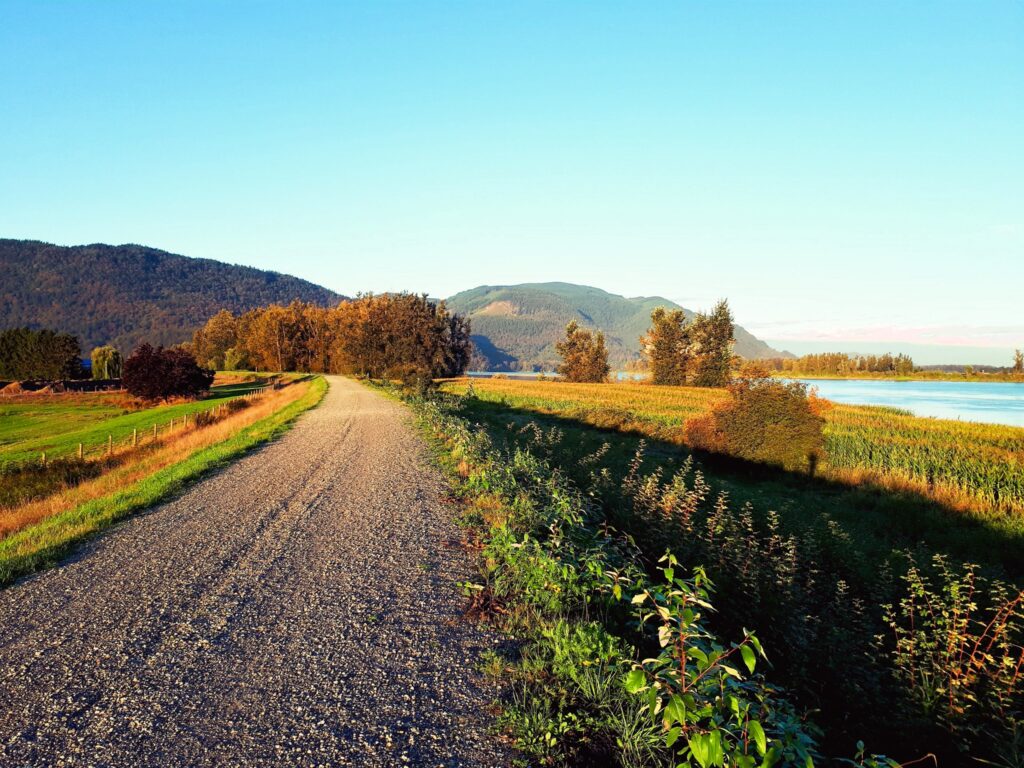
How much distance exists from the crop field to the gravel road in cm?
1521

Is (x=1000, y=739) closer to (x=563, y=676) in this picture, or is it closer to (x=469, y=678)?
(x=563, y=676)

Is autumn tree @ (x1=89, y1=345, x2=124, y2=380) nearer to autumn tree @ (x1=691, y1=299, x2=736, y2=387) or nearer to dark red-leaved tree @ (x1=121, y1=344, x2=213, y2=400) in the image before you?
dark red-leaved tree @ (x1=121, y1=344, x2=213, y2=400)

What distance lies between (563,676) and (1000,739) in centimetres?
371

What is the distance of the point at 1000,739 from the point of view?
14.8 ft

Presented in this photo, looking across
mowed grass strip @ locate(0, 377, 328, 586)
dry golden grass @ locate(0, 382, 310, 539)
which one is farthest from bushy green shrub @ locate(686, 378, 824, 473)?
dry golden grass @ locate(0, 382, 310, 539)

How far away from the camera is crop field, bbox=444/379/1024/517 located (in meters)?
15.4

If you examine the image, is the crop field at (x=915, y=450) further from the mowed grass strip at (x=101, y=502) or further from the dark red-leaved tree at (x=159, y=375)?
the dark red-leaved tree at (x=159, y=375)

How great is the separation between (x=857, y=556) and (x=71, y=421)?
52.7m

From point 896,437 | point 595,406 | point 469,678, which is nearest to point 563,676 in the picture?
point 469,678

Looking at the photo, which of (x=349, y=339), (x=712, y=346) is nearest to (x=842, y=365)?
(x=712, y=346)

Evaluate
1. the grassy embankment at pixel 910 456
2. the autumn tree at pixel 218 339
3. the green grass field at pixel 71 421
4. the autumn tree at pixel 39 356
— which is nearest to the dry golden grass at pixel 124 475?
the green grass field at pixel 71 421

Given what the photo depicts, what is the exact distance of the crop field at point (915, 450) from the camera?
1544cm

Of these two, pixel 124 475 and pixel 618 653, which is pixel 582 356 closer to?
pixel 124 475

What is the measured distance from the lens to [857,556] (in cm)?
980
